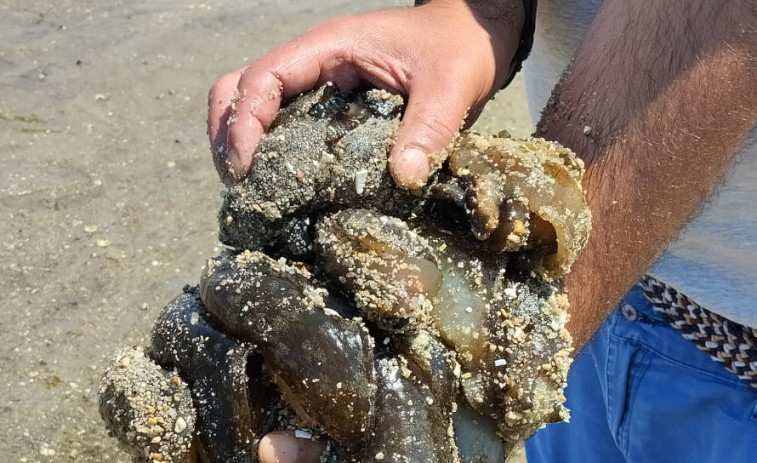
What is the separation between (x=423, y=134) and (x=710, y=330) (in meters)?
1.05

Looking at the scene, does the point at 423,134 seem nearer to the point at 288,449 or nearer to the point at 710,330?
the point at 288,449

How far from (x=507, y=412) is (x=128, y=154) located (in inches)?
155

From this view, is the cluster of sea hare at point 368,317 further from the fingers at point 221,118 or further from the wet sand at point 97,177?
the wet sand at point 97,177

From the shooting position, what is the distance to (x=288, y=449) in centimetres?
130

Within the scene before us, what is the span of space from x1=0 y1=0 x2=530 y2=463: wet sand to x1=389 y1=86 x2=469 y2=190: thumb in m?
2.31

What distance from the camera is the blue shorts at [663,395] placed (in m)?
1.99

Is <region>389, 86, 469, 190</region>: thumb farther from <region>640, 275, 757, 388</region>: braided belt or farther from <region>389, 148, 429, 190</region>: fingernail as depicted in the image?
<region>640, 275, 757, 388</region>: braided belt

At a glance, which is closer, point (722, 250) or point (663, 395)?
point (722, 250)

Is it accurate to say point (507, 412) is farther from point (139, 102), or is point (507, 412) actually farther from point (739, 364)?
point (139, 102)

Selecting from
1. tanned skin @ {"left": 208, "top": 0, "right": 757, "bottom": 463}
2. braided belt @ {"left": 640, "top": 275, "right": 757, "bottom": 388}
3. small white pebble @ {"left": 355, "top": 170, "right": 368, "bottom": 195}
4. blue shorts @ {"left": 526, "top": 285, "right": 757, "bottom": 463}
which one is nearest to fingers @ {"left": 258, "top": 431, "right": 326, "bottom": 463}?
tanned skin @ {"left": 208, "top": 0, "right": 757, "bottom": 463}

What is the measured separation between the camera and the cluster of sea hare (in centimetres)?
130

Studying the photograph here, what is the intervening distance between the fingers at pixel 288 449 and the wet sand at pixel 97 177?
2118 mm

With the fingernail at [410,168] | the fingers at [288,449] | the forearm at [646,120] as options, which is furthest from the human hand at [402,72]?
the fingers at [288,449]

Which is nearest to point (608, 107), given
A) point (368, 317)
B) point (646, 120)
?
point (646, 120)
